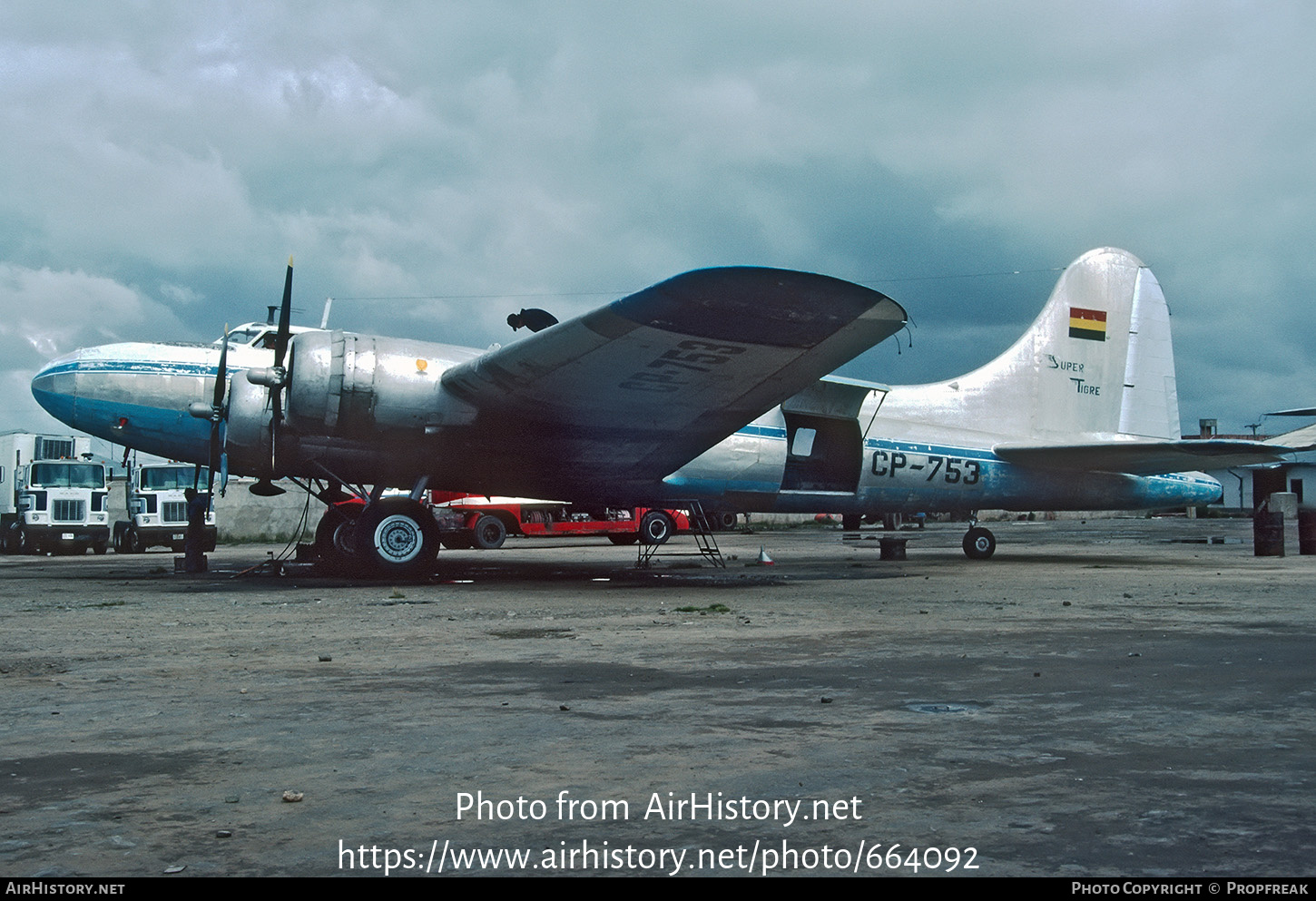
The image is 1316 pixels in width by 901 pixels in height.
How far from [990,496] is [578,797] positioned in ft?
57.1

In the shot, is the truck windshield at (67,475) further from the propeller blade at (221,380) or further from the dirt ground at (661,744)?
the dirt ground at (661,744)

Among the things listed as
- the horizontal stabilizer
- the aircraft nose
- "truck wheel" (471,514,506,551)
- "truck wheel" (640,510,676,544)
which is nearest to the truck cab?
"truck wheel" (471,514,506,551)

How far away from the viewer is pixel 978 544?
21.8 metres

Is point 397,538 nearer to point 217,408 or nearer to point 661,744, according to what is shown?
point 217,408

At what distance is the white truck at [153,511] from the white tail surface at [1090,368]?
73.2 feet

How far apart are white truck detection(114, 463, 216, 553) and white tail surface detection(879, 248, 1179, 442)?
73.2 ft

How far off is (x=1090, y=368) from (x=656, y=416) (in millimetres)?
11457

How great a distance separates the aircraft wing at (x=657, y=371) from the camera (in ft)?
36.6

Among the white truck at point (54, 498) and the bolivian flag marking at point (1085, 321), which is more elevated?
the bolivian flag marking at point (1085, 321)

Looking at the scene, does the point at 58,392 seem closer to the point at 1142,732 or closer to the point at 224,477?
the point at 224,477

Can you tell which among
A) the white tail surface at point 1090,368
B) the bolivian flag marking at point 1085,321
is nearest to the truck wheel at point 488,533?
the white tail surface at point 1090,368

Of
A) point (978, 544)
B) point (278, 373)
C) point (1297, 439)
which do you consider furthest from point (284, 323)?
point (1297, 439)
